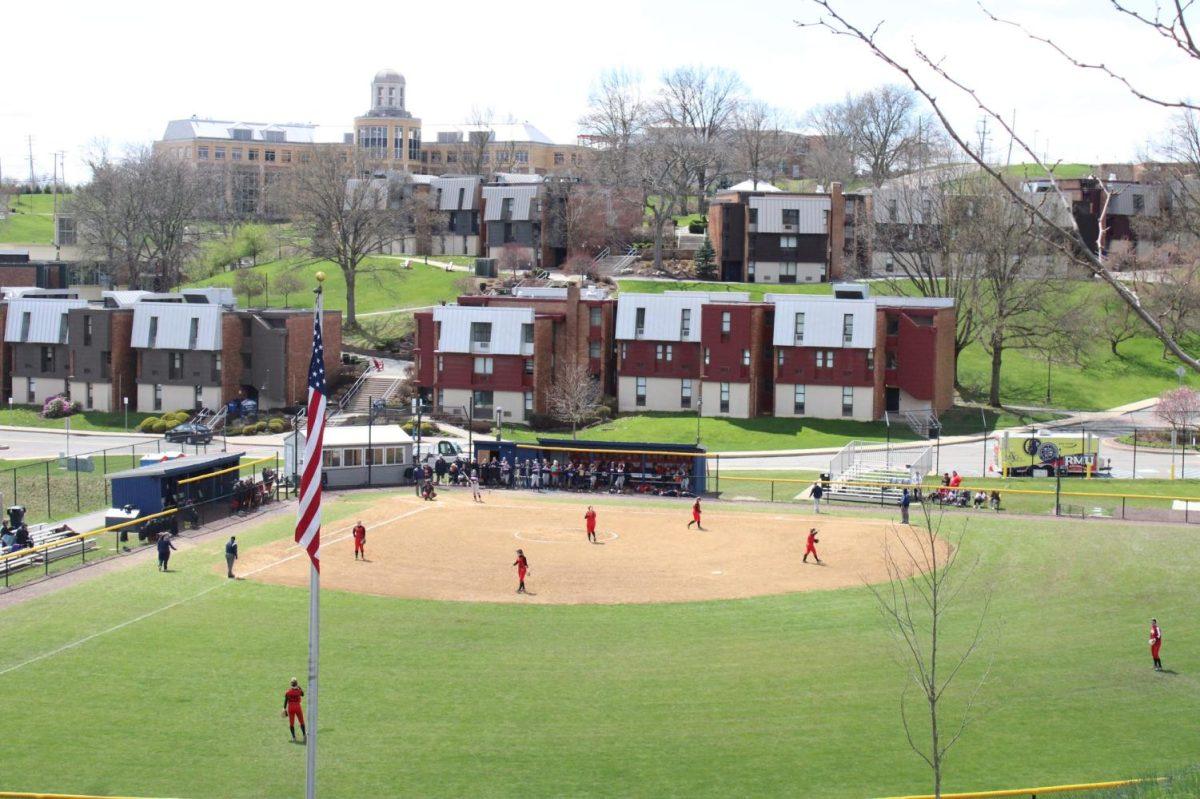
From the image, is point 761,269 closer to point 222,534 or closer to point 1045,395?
point 1045,395

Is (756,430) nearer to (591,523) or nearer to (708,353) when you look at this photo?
(708,353)

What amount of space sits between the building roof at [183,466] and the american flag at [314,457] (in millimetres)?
31041

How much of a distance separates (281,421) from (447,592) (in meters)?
43.3

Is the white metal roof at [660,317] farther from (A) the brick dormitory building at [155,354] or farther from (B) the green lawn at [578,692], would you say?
(B) the green lawn at [578,692]

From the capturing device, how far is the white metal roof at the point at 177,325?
8750 cm

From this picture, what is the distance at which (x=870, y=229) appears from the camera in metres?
105

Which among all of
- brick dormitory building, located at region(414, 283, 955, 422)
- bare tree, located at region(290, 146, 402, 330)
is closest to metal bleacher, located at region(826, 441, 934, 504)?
brick dormitory building, located at region(414, 283, 955, 422)

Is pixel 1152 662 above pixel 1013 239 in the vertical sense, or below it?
below

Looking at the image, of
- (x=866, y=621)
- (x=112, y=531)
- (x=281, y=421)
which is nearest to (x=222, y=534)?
(x=112, y=531)

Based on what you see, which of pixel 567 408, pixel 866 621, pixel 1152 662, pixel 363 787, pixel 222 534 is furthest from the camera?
pixel 567 408

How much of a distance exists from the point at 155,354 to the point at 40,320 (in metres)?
9.61

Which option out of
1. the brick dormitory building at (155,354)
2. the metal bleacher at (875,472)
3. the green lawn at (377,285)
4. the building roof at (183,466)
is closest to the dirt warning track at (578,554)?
the metal bleacher at (875,472)

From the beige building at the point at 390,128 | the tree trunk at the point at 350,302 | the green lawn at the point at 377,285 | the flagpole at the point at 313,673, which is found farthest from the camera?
the beige building at the point at 390,128

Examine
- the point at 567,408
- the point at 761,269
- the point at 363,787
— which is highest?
the point at 761,269
